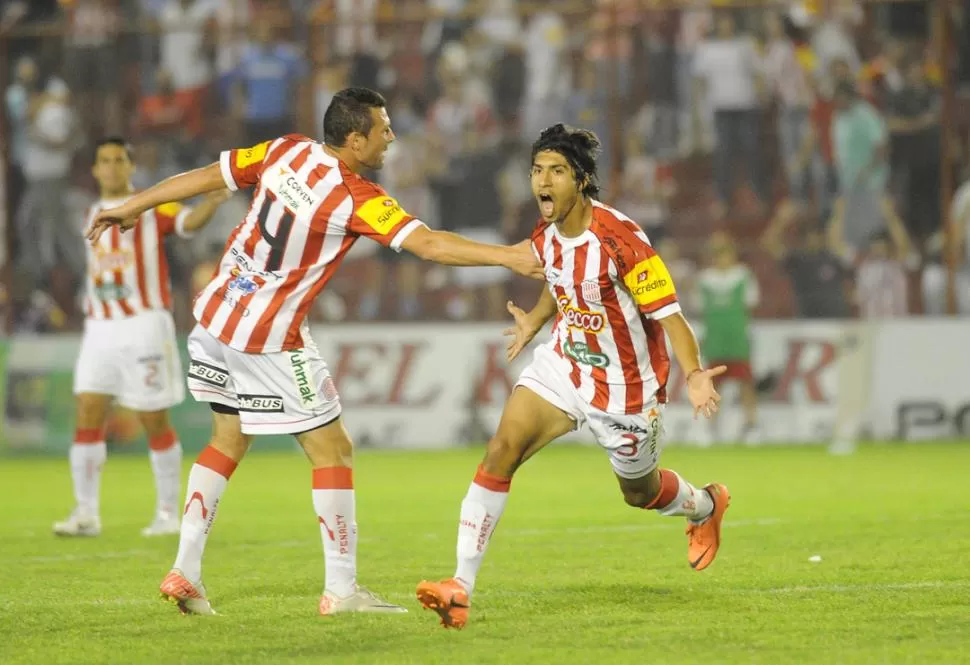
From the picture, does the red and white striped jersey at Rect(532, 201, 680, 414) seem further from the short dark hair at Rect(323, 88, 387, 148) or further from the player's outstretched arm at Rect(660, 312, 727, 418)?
the short dark hair at Rect(323, 88, 387, 148)

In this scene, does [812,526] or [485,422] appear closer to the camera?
[812,526]

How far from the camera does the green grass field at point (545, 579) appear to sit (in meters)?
6.15

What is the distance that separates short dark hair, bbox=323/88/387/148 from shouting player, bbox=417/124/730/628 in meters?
0.75

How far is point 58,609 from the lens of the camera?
7.31 m

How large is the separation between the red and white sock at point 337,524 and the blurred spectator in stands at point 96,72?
1293cm

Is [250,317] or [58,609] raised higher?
[250,317]

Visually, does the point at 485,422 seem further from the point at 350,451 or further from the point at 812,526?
the point at 350,451

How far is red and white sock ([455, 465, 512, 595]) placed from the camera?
6.82m

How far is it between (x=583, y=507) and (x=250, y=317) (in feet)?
16.7

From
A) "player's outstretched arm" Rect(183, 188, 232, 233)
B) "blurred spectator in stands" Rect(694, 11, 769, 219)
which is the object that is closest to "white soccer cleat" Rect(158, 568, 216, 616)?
"player's outstretched arm" Rect(183, 188, 232, 233)

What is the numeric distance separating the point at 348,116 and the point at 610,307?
1.41m

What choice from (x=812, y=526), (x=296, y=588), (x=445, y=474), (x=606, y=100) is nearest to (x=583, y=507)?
(x=812, y=526)

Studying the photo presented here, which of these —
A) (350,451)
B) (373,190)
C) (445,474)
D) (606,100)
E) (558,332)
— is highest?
(606,100)

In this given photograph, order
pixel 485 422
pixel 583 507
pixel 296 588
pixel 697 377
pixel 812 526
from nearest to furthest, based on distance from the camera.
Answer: pixel 697 377
pixel 296 588
pixel 812 526
pixel 583 507
pixel 485 422
